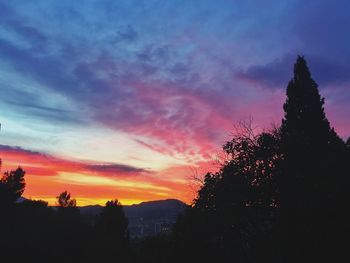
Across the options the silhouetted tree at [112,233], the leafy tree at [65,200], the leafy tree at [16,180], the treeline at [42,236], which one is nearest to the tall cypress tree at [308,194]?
the treeline at [42,236]

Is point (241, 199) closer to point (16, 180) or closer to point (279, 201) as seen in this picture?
point (279, 201)

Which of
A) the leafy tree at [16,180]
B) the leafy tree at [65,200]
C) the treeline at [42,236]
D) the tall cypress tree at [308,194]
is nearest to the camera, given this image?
the tall cypress tree at [308,194]

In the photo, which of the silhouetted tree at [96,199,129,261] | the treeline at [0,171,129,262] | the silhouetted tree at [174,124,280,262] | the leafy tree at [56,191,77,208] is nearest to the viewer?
the silhouetted tree at [174,124,280,262]

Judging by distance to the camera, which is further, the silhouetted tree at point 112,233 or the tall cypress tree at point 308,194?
the silhouetted tree at point 112,233

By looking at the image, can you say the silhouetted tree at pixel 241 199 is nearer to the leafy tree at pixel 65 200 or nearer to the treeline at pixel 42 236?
the treeline at pixel 42 236

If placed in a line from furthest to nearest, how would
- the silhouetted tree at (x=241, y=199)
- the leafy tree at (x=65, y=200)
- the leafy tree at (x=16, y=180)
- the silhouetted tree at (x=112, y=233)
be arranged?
the leafy tree at (x=65, y=200), the leafy tree at (x=16, y=180), the silhouetted tree at (x=112, y=233), the silhouetted tree at (x=241, y=199)

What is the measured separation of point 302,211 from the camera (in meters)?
26.6

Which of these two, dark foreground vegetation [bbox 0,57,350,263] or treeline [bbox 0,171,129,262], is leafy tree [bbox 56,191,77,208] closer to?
treeline [bbox 0,171,129,262]

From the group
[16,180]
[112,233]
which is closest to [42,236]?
[16,180]

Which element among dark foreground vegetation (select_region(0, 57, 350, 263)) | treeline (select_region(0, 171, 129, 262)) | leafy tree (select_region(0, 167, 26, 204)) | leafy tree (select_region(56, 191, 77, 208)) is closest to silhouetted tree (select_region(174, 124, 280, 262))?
dark foreground vegetation (select_region(0, 57, 350, 263))

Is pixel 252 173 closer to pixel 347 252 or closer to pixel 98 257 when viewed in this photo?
pixel 347 252

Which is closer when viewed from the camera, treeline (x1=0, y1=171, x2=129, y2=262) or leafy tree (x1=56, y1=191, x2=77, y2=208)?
treeline (x1=0, y1=171, x2=129, y2=262)

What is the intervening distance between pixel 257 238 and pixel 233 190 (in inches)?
157

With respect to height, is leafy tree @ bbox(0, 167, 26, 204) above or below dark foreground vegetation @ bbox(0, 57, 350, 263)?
above
